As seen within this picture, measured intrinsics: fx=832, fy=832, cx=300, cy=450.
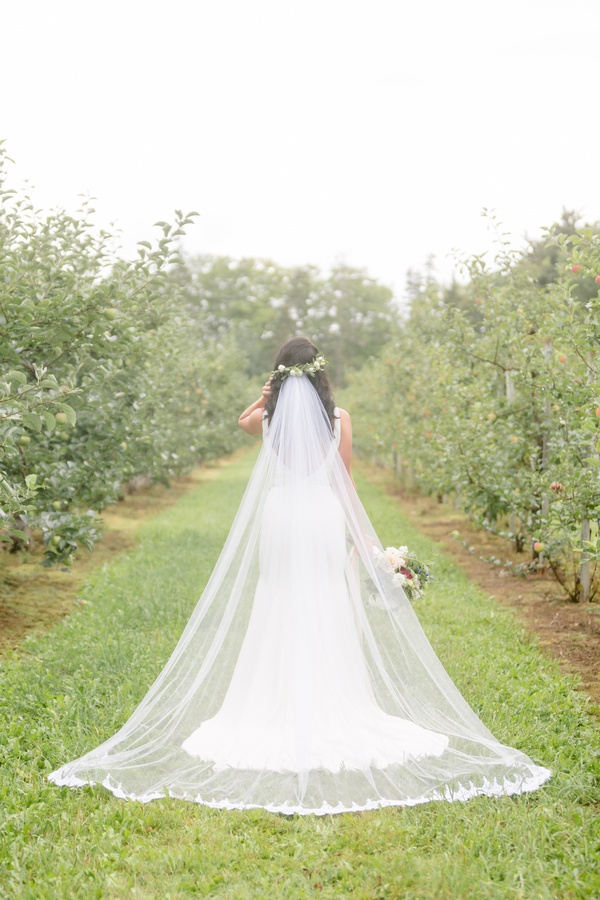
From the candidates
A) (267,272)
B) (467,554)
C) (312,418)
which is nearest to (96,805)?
(312,418)

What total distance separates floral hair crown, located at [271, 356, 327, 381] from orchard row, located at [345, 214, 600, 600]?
4.84ft

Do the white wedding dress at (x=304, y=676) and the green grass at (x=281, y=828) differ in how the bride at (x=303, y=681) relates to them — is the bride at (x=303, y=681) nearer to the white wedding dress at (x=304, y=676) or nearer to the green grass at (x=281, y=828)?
the white wedding dress at (x=304, y=676)

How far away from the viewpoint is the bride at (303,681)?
362cm

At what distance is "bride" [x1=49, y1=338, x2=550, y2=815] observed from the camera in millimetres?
3621

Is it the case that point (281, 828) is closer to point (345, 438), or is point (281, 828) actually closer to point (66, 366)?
point (345, 438)

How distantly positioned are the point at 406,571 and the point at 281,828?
1461 mm

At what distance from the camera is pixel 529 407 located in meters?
7.75

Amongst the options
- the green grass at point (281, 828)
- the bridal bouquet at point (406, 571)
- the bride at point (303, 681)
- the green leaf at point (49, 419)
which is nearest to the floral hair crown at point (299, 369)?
the bride at point (303, 681)

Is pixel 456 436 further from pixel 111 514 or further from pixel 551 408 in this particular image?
pixel 111 514

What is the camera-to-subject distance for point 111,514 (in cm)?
1394

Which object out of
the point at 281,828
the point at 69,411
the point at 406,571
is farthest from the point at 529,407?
the point at 281,828

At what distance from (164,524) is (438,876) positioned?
992 centimetres

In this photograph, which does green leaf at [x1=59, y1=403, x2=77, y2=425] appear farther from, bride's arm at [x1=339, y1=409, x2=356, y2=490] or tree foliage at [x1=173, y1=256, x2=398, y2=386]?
tree foliage at [x1=173, y1=256, x2=398, y2=386]

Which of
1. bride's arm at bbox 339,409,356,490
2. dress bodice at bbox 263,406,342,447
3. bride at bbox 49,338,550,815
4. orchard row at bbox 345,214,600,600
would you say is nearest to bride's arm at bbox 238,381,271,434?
bride at bbox 49,338,550,815
